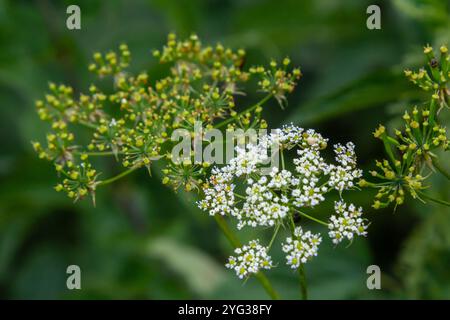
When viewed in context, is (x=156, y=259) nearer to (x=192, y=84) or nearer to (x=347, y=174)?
(x=192, y=84)

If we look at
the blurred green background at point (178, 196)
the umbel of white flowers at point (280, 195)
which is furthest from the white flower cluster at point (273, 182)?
the blurred green background at point (178, 196)

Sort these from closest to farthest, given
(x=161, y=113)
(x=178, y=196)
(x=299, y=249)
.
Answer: (x=299, y=249)
(x=161, y=113)
(x=178, y=196)

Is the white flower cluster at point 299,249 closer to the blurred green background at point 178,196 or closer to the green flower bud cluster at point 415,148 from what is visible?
the green flower bud cluster at point 415,148

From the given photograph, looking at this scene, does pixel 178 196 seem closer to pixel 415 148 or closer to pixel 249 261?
pixel 249 261

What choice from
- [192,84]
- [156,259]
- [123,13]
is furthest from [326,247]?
[123,13]

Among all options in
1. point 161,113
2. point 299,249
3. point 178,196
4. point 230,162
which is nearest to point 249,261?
point 299,249

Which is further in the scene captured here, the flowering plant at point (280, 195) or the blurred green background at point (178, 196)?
the blurred green background at point (178, 196)
